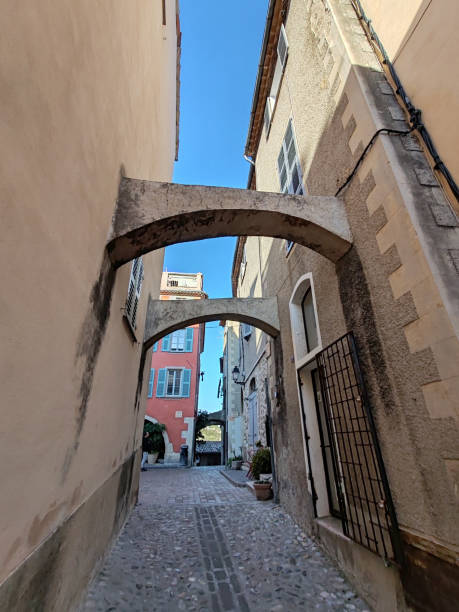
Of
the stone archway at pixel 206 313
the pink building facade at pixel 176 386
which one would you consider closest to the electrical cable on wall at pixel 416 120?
the stone archway at pixel 206 313

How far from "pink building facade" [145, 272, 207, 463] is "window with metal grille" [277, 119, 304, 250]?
37.6ft

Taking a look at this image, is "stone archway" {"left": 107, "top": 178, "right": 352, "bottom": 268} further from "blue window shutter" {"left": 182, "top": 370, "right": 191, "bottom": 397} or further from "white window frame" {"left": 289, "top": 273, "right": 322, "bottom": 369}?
"blue window shutter" {"left": 182, "top": 370, "right": 191, "bottom": 397}

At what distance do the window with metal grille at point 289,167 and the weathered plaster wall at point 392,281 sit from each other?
0.52 meters

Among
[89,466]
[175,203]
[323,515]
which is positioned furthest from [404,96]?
[323,515]

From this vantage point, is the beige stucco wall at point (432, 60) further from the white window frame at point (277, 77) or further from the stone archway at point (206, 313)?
the stone archway at point (206, 313)

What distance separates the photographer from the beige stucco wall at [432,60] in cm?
227

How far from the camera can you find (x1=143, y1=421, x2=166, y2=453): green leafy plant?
1377cm

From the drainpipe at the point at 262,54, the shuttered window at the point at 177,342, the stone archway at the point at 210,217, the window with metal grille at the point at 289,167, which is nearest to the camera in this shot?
the stone archway at the point at 210,217

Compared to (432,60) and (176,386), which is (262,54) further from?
(176,386)

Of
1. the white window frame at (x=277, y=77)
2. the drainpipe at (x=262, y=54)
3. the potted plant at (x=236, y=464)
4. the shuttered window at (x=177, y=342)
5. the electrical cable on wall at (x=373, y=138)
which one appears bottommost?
the potted plant at (x=236, y=464)

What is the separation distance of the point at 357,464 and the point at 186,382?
13.6m

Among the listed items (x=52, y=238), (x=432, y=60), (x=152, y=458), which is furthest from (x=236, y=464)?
(x=432, y=60)

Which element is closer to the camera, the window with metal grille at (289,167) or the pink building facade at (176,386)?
the window with metal grille at (289,167)

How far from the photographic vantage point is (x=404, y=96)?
275 centimetres
